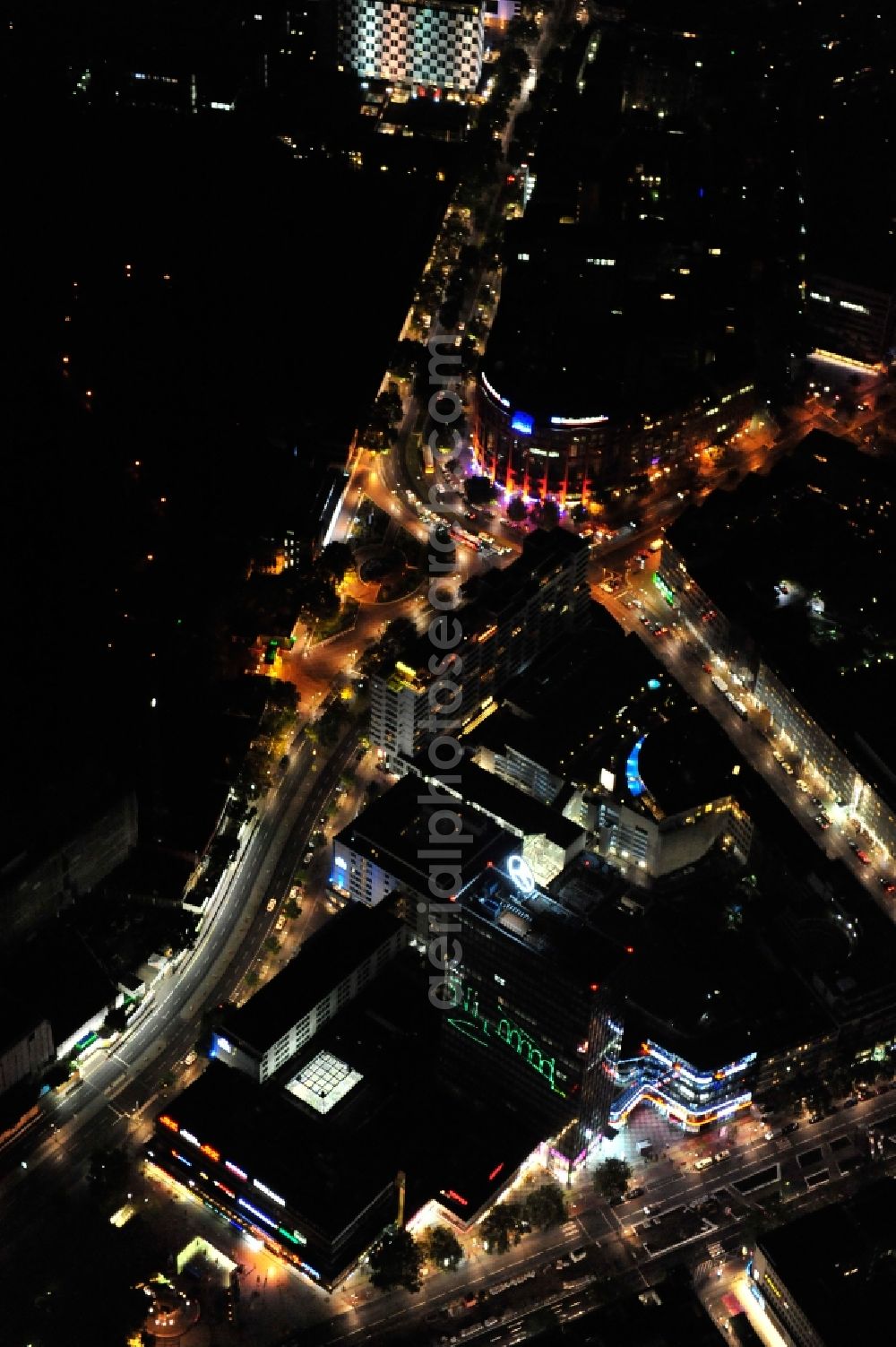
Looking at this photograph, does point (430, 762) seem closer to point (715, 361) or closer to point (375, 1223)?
point (375, 1223)

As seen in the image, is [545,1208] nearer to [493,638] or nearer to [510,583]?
[493,638]

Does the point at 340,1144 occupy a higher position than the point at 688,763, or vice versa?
the point at 688,763

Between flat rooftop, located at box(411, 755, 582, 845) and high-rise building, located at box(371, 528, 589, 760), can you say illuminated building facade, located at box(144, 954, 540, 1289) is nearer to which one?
flat rooftop, located at box(411, 755, 582, 845)

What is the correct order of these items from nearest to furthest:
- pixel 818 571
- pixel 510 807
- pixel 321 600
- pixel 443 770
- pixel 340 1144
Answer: pixel 340 1144 → pixel 510 807 → pixel 443 770 → pixel 321 600 → pixel 818 571

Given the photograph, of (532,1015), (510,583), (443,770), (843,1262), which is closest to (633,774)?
(443,770)

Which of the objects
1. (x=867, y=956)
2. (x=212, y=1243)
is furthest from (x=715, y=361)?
(x=212, y=1243)

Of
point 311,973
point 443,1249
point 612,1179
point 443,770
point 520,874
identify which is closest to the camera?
point 443,1249

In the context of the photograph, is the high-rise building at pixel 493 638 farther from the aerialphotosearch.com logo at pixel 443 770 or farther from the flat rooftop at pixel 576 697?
the flat rooftop at pixel 576 697
